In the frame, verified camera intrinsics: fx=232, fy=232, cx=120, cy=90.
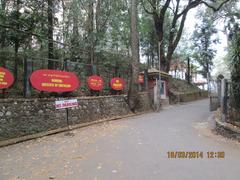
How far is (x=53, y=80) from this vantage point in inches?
369

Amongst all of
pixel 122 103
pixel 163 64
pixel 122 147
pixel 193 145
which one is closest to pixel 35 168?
pixel 122 147

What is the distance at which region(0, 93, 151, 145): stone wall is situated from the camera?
24.7 ft

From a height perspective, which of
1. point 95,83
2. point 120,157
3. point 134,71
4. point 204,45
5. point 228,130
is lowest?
point 120,157

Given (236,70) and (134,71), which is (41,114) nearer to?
(134,71)

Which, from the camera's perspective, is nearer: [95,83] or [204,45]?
[95,83]

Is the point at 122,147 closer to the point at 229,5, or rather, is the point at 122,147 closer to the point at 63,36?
the point at 63,36

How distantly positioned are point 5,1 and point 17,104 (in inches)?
233

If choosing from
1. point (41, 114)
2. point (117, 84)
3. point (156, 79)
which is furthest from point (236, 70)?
point (156, 79)

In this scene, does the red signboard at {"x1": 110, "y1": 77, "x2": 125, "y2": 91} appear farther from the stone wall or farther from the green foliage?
the green foliage

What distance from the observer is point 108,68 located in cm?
1405
